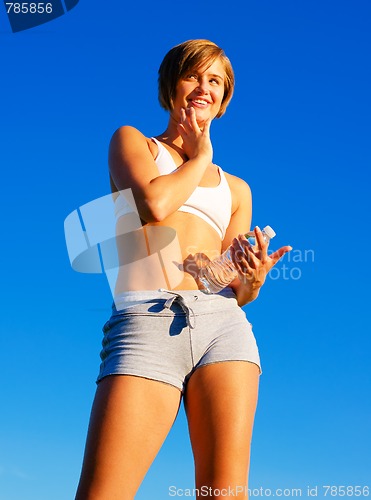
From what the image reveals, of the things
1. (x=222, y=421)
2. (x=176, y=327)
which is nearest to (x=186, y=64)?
(x=176, y=327)

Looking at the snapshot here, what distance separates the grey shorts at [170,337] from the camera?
15.3 ft

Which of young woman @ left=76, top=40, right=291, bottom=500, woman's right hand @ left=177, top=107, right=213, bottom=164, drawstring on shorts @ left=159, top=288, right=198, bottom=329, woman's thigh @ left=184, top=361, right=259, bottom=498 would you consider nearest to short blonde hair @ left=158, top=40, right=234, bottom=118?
young woman @ left=76, top=40, right=291, bottom=500

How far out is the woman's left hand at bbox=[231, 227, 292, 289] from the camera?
494cm

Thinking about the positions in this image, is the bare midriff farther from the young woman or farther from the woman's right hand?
the woman's right hand

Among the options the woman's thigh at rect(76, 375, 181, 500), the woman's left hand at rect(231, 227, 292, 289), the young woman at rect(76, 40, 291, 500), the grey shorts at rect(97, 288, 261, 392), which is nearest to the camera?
the woman's thigh at rect(76, 375, 181, 500)

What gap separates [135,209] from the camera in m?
5.02

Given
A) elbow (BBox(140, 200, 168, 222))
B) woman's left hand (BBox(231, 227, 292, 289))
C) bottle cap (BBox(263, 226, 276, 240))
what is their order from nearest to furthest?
elbow (BBox(140, 200, 168, 222))
woman's left hand (BBox(231, 227, 292, 289))
bottle cap (BBox(263, 226, 276, 240))

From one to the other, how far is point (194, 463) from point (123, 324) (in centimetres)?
103

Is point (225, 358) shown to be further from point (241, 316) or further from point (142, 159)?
point (142, 159)

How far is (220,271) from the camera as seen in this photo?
5.08 meters

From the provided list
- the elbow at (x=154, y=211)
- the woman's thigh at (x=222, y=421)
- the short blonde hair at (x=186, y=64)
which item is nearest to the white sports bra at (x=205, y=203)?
the elbow at (x=154, y=211)

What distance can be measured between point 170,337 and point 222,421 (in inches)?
25.5

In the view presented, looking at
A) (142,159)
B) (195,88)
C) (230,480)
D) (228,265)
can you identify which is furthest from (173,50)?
(230,480)

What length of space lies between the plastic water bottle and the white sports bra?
339mm
